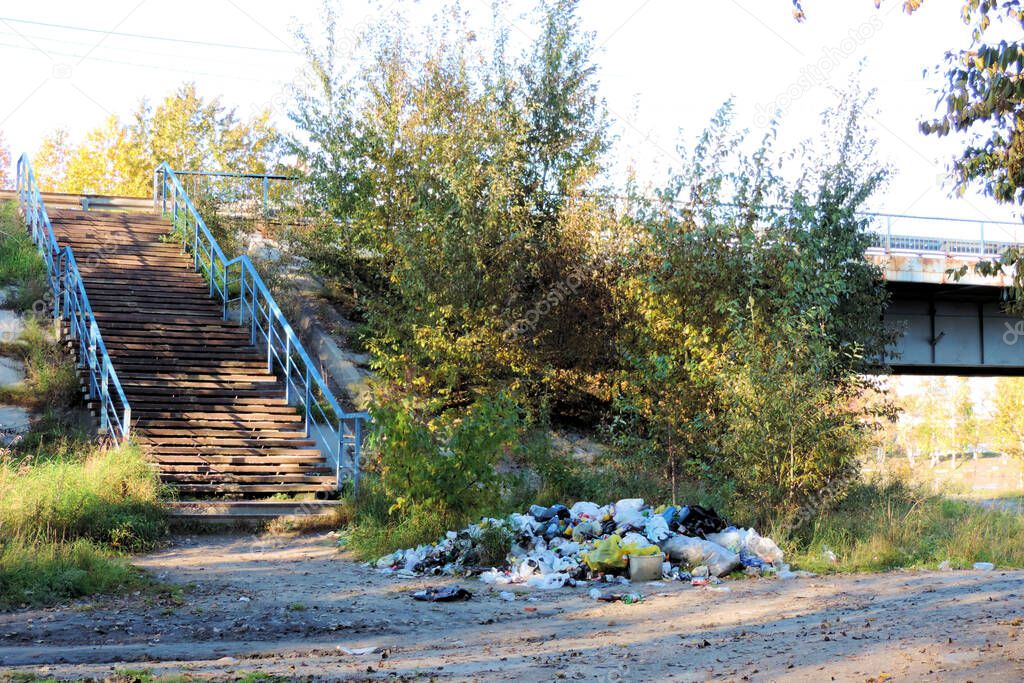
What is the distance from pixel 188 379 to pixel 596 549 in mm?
8379

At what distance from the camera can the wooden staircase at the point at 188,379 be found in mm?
13992

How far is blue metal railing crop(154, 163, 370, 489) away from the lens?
1453cm

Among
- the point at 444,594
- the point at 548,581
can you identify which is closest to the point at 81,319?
the point at 444,594

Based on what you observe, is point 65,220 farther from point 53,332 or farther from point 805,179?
point 805,179

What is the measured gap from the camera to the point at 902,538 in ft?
37.7

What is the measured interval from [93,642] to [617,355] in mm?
13474

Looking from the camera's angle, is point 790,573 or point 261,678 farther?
point 790,573

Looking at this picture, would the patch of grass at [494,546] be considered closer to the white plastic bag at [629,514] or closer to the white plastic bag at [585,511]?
the white plastic bag at [585,511]

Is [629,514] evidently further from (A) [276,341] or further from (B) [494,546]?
(A) [276,341]

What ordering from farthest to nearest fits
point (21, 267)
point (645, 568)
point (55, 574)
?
point (21, 267)
point (645, 568)
point (55, 574)

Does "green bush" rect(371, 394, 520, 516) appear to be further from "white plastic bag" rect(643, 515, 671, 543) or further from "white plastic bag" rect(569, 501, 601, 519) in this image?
"white plastic bag" rect(643, 515, 671, 543)

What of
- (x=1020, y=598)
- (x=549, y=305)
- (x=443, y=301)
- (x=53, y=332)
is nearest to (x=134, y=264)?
(x=53, y=332)

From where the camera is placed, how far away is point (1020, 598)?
8328 mm

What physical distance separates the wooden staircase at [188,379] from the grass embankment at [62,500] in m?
0.98
